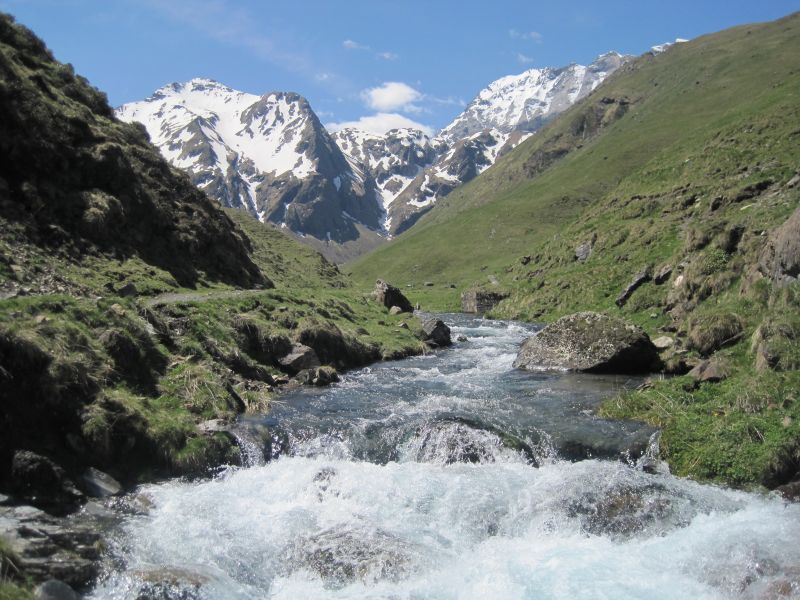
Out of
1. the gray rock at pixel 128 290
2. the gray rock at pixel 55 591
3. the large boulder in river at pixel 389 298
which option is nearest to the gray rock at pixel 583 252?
the large boulder in river at pixel 389 298

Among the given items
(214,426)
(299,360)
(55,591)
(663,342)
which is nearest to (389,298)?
(299,360)

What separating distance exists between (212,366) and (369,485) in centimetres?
1146

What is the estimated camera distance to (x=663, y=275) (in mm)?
39031

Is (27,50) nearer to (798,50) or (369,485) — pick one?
(369,485)

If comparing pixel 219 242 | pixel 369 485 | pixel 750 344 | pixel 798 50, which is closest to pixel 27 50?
pixel 219 242

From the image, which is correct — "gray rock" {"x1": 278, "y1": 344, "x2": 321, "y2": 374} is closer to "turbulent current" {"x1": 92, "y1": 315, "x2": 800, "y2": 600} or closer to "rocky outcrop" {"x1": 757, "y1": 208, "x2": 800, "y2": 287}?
"turbulent current" {"x1": 92, "y1": 315, "x2": 800, "y2": 600}

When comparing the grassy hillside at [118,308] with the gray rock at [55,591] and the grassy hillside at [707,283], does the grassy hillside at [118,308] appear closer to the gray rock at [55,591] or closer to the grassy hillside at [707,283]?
the gray rock at [55,591]

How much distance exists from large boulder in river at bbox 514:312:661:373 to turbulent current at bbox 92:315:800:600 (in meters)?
8.21

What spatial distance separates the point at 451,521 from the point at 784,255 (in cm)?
1912

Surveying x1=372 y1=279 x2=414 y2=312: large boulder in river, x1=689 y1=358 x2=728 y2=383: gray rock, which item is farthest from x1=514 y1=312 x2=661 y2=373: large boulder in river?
x1=372 y1=279 x2=414 y2=312: large boulder in river

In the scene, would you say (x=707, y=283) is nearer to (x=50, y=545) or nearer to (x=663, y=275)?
(x=663, y=275)

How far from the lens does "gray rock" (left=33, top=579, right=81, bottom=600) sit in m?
9.39

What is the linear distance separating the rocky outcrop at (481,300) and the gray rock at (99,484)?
196ft

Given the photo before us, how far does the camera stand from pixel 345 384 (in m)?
28.2
